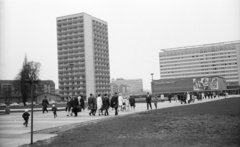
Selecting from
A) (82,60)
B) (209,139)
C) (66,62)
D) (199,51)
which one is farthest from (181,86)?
(209,139)

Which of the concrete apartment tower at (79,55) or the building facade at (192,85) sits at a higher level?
the concrete apartment tower at (79,55)

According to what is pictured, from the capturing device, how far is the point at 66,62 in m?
119

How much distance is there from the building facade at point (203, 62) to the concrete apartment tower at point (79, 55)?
147ft

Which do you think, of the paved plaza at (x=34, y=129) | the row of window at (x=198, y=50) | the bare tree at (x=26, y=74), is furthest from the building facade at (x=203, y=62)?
the paved plaza at (x=34, y=129)

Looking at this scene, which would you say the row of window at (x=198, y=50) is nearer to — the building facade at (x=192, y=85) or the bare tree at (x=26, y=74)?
the building facade at (x=192, y=85)

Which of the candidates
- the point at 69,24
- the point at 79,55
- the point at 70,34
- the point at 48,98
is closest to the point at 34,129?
the point at 48,98

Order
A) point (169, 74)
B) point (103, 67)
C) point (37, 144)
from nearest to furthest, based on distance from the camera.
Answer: point (37, 144) < point (103, 67) < point (169, 74)

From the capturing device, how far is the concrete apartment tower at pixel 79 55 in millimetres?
115812

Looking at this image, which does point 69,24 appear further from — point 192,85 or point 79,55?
point 192,85

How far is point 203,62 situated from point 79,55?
2610 inches

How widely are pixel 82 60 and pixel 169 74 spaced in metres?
55.7

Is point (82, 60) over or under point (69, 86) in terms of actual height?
over

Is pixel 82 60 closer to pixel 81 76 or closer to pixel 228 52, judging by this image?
pixel 81 76

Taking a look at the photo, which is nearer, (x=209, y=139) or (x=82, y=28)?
(x=209, y=139)
